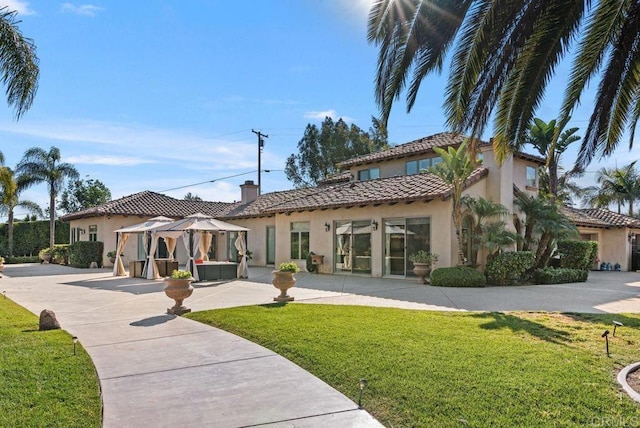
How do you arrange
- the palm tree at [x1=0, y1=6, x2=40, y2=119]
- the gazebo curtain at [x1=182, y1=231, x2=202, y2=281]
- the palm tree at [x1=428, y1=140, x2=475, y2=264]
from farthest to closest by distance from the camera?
1. the gazebo curtain at [x1=182, y1=231, x2=202, y2=281]
2. the palm tree at [x1=428, y1=140, x2=475, y2=264]
3. the palm tree at [x1=0, y1=6, x2=40, y2=119]

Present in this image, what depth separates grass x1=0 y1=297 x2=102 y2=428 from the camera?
4.36m

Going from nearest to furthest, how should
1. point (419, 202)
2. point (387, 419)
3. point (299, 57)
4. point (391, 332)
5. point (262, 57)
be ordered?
point (387, 419)
point (391, 332)
point (299, 57)
point (262, 57)
point (419, 202)

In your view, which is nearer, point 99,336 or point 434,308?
point 99,336

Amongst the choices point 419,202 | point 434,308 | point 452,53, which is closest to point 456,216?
point 419,202

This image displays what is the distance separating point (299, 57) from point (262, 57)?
2.32 m

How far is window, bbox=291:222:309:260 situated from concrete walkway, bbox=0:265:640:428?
7.67m

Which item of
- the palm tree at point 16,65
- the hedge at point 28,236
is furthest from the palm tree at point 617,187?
the hedge at point 28,236

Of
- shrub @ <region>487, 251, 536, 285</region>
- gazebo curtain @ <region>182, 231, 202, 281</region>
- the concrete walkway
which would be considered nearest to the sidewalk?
the concrete walkway

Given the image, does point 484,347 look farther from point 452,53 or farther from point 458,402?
point 452,53

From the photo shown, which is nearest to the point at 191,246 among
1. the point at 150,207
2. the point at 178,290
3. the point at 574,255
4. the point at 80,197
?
the point at 178,290

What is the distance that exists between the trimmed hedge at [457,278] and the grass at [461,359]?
18.2 ft

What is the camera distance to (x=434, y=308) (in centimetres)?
1128

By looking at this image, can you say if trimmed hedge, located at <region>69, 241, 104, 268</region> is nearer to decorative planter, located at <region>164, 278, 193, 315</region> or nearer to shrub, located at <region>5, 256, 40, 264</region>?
shrub, located at <region>5, 256, 40, 264</region>

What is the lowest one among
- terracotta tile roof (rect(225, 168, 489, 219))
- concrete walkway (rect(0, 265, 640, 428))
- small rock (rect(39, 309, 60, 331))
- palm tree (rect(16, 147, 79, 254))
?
concrete walkway (rect(0, 265, 640, 428))
